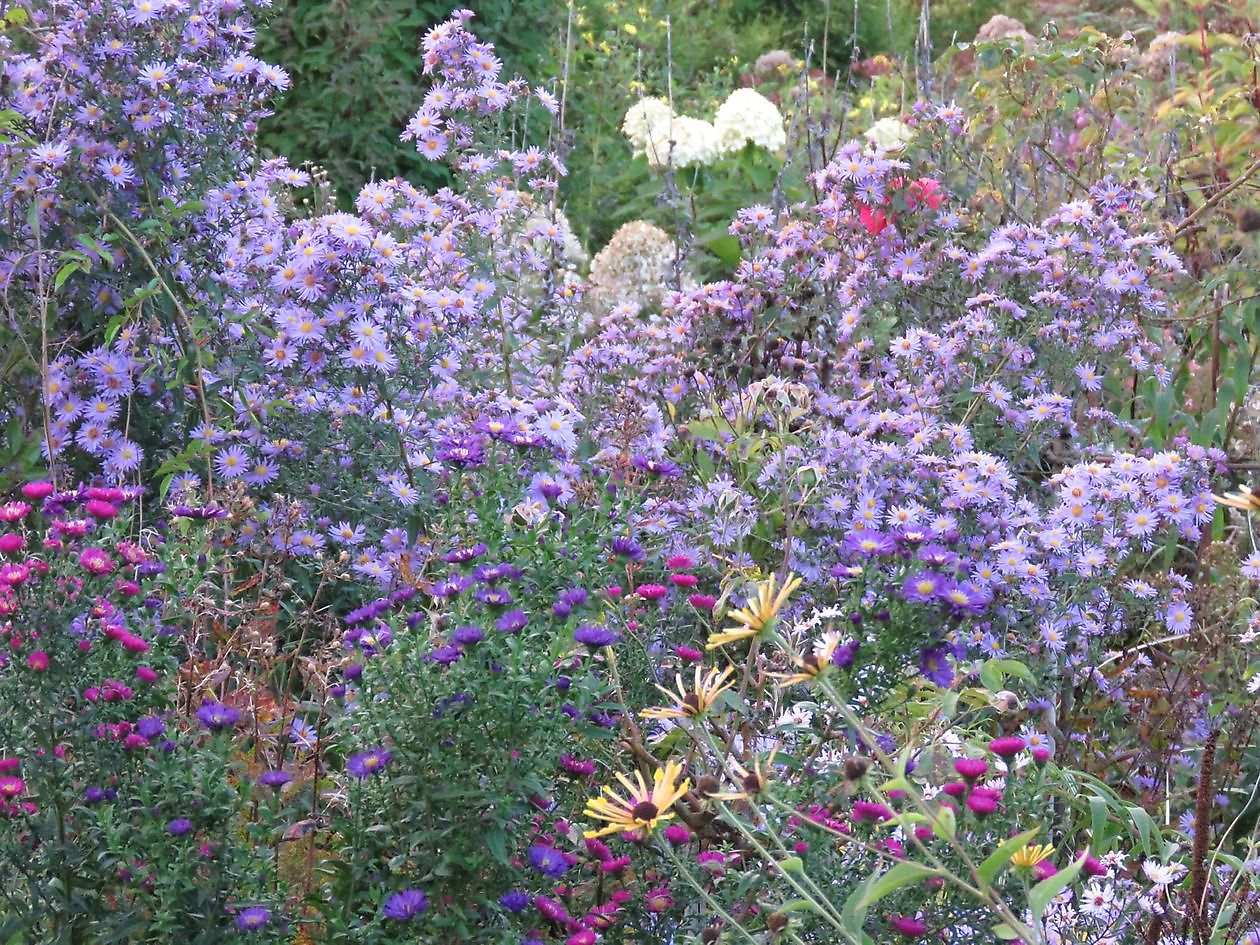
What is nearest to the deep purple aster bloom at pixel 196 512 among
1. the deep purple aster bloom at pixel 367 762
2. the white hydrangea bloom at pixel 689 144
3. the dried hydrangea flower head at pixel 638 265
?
the deep purple aster bloom at pixel 367 762

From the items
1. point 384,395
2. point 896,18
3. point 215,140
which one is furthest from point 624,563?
point 896,18

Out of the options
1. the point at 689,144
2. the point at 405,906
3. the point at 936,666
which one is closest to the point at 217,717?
the point at 405,906

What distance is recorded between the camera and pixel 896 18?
12328mm

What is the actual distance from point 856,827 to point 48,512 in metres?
1.16

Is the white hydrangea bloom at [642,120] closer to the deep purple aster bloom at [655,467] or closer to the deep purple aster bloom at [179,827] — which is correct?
the deep purple aster bloom at [655,467]

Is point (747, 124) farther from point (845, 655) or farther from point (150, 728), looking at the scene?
point (150, 728)

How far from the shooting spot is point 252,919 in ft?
5.79

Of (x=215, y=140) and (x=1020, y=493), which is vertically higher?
(x=215, y=140)

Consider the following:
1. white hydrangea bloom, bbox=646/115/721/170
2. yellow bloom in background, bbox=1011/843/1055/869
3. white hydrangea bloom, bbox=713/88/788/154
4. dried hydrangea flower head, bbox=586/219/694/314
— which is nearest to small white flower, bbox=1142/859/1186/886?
yellow bloom in background, bbox=1011/843/1055/869

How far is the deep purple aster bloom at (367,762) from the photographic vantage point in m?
1.77

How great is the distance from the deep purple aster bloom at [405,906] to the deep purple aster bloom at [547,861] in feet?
0.46

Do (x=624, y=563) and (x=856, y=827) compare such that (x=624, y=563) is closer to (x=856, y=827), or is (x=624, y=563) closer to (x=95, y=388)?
(x=856, y=827)

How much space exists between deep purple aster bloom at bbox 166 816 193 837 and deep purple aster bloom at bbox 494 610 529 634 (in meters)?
0.42

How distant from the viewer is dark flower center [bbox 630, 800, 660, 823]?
141cm
